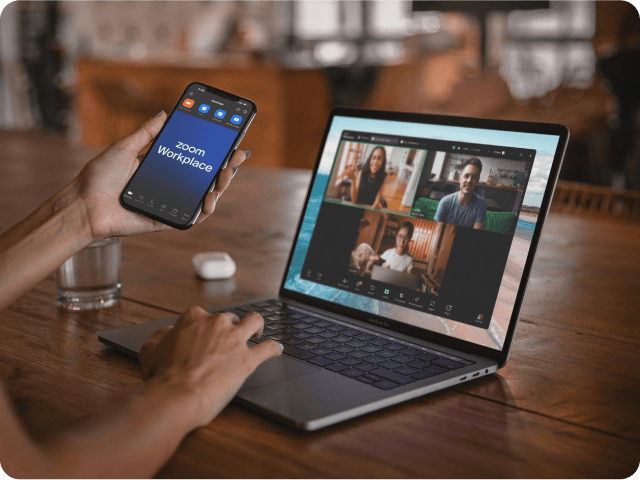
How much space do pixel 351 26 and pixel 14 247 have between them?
6448 millimetres

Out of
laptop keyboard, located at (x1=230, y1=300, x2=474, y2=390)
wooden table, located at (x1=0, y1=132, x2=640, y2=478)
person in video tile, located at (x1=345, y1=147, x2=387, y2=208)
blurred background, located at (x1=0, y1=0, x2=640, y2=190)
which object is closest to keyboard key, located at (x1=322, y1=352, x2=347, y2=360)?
laptop keyboard, located at (x1=230, y1=300, x2=474, y2=390)

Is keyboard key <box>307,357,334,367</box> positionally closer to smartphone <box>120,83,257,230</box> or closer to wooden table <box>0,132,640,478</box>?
wooden table <box>0,132,640,478</box>

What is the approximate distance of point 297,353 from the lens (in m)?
0.64

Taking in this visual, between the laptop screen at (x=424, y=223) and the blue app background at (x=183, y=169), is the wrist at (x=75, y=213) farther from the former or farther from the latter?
the laptop screen at (x=424, y=223)

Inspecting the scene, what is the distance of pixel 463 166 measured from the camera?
72cm

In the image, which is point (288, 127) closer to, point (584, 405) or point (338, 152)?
point (338, 152)

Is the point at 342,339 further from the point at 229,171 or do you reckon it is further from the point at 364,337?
the point at 229,171

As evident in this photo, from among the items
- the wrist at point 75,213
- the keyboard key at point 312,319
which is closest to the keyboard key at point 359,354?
the keyboard key at point 312,319

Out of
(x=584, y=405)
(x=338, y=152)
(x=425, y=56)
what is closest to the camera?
(x=584, y=405)

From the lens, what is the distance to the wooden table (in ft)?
1.52

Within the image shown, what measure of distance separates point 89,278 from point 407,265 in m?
0.44

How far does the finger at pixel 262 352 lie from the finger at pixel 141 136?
1.30 ft

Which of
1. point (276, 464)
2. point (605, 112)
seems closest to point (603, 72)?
point (605, 112)

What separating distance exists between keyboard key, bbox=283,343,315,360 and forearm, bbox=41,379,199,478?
167 mm
